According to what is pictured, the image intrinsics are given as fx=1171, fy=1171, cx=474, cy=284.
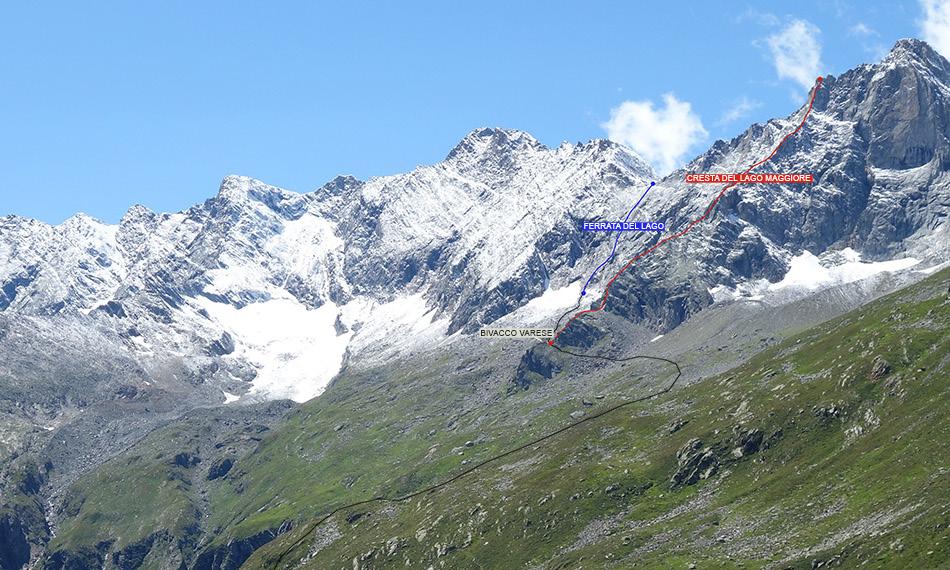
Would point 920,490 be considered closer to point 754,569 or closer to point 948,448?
point 948,448

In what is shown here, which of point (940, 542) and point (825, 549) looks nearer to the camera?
point (940, 542)

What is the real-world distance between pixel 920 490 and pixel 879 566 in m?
28.5

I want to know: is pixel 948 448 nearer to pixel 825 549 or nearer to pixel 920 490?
pixel 920 490

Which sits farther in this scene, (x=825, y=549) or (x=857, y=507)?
(x=857, y=507)

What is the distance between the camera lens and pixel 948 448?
197m

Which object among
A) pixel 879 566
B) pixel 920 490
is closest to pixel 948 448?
pixel 920 490

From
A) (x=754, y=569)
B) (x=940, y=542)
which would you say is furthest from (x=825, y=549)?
(x=940, y=542)

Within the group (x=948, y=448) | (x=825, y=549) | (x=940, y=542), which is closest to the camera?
(x=940, y=542)

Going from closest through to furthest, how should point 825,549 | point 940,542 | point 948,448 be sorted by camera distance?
point 940,542 < point 825,549 < point 948,448

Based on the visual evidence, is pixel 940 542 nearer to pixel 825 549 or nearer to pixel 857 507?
pixel 825 549

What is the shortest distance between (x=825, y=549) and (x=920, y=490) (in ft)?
59.7

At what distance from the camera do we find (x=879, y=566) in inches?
6388

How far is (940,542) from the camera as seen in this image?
157 m

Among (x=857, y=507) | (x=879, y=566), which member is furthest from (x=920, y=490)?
(x=879, y=566)
